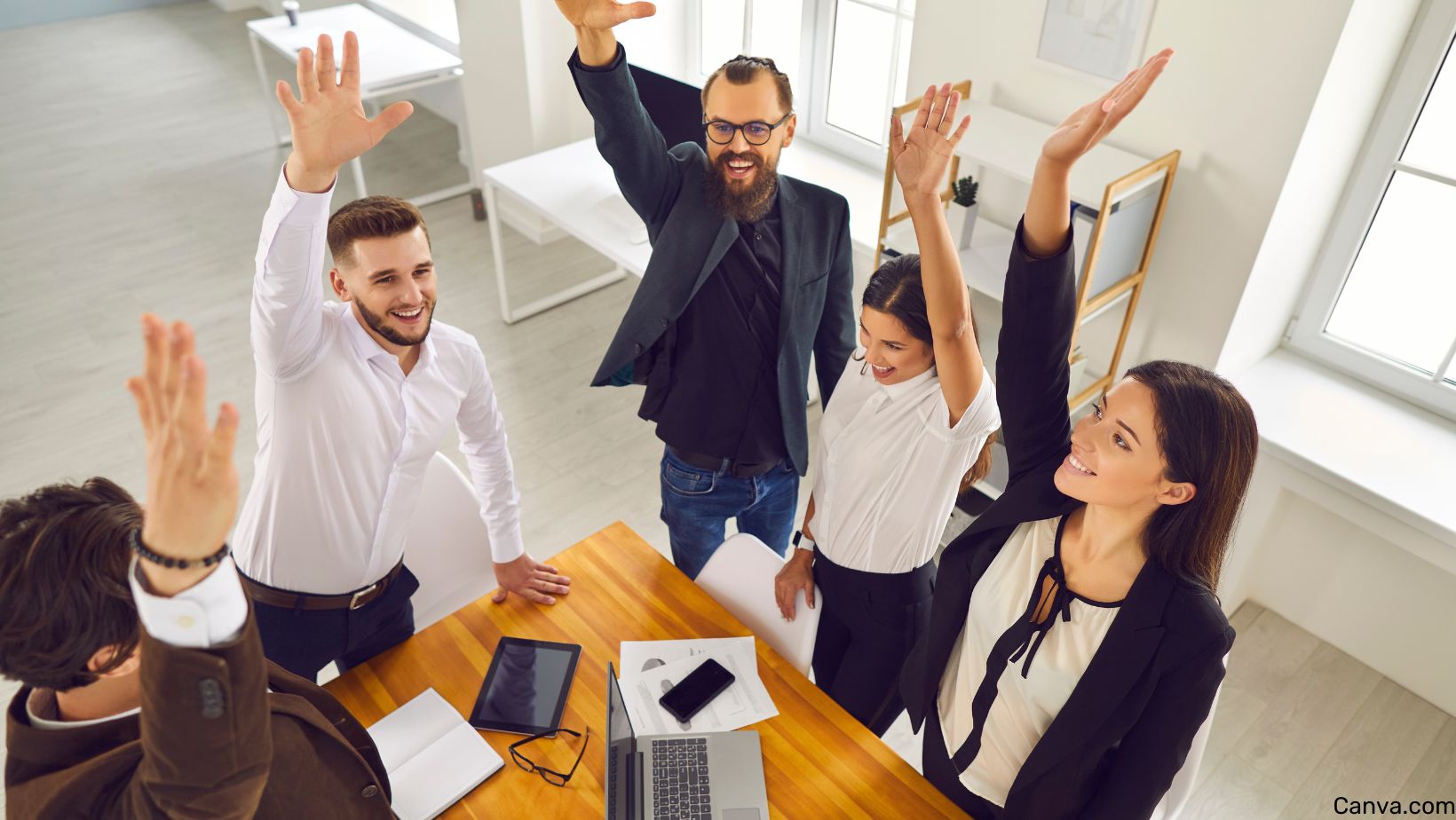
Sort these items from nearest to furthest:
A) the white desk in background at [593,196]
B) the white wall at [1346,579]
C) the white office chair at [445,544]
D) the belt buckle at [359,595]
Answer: the belt buckle at [359,595] → the white office chair at [445,544] → the white wall at [1346,579] → the white desk in background at [593,196]

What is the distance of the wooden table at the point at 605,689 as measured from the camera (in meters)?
1.76

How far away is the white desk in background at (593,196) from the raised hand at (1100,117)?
2.22 metres

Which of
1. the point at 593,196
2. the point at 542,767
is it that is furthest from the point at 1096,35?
the point at 542,767

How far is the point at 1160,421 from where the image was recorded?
1.39m

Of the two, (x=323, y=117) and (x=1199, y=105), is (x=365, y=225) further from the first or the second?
(x=1199, y=105)

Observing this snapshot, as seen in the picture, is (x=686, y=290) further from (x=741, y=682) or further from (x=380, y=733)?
(x=380, y=733)

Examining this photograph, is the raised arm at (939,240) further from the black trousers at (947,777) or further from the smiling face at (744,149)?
the black trousers at (947,777)

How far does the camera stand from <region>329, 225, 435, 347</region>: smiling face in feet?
5.98

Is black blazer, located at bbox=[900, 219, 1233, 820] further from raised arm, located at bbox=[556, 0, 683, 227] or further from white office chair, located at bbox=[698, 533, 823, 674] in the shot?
raised arm, located at bbox=[556, 0, 683, 227]

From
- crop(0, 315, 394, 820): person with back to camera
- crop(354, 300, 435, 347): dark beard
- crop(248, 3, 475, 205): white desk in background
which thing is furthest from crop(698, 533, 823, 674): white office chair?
crop(248, 3, 475, 205): white desk in background

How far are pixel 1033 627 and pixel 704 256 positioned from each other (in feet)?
3.47

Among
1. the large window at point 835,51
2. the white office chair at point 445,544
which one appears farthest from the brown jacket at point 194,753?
the large window at point 835,51

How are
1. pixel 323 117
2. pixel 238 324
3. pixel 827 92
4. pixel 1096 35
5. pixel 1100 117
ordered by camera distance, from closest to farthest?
pixel 1100 117 < pixel 323 117 < pixel 1096 35 < pixel 827 92 < pixel 238 324

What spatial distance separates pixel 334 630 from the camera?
1.99 meters
